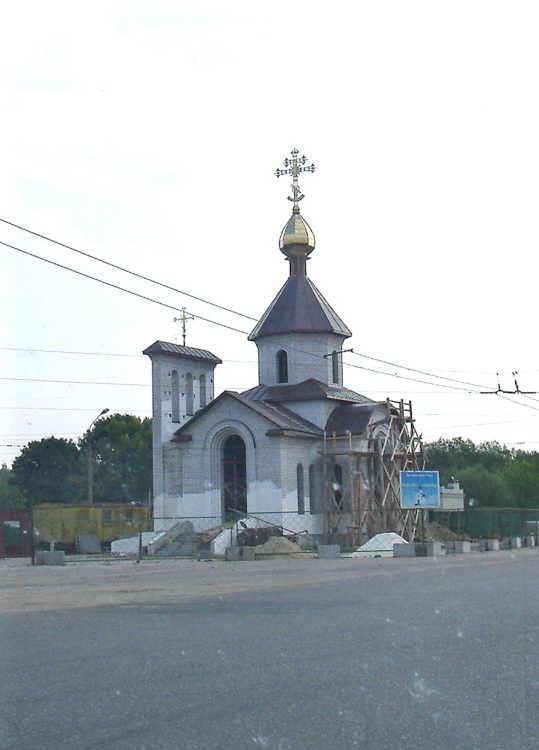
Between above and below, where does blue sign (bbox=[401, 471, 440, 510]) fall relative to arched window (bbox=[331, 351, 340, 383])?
below

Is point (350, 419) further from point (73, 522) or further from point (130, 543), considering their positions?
point (73, 522)

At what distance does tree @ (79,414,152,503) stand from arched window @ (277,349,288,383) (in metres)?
36.1

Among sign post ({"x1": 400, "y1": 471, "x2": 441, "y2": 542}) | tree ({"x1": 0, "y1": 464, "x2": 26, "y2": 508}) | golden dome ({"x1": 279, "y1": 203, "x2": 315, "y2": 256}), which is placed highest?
golden dome ({"x1": 279, "y1": 203, "x2": 315, "y2": 256})

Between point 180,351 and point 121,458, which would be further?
point 121,458

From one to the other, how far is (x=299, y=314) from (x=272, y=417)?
25.9 feet

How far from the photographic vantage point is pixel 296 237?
5784cm

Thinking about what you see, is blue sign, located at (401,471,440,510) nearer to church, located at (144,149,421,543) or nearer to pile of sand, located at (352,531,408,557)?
pile of sand, located at (352,531,408,557)

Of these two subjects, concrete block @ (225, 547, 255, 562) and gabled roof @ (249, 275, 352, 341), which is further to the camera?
gabled roof @ (249, 275, 352, 341)

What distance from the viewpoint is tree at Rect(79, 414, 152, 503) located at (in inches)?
3583

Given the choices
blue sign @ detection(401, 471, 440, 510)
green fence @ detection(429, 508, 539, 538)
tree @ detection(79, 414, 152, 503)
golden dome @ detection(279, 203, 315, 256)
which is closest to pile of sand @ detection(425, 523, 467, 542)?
green fence @ detection(429, 508, 539, 538)

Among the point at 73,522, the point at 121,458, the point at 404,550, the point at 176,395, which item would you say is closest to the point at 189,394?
the point at 176,395

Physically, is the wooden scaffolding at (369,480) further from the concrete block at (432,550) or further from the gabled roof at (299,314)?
the concrete block at (432,550)

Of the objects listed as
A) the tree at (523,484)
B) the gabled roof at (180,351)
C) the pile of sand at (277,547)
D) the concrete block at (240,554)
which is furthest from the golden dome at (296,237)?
the tree at (523,484)

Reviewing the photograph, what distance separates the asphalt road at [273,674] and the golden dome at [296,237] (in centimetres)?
4233
